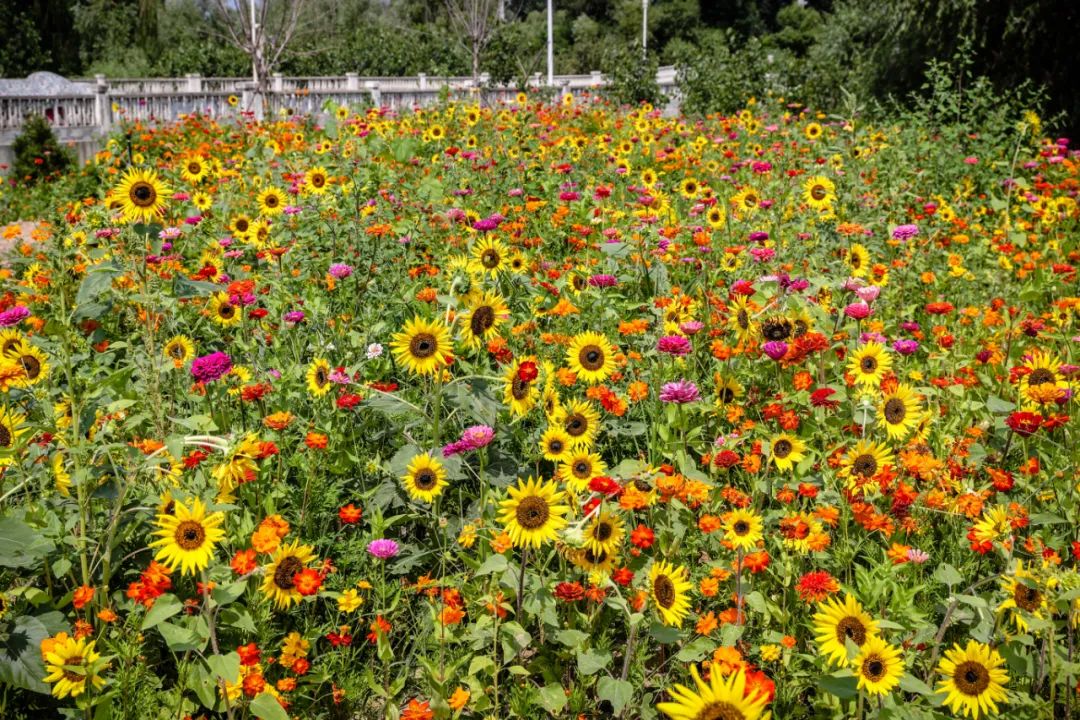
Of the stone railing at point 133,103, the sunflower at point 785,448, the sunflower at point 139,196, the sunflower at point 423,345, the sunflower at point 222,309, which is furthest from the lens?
the stone railing at point 133,103

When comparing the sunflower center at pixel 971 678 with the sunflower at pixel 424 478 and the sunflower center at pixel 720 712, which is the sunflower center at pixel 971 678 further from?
the sunflower at pixel 424 478

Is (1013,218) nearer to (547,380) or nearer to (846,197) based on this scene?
(846,197)

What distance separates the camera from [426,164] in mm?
7520

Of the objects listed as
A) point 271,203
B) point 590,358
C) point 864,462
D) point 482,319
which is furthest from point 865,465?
point 271,203

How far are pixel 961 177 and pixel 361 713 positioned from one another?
669cm

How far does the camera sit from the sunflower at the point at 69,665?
1754 mm

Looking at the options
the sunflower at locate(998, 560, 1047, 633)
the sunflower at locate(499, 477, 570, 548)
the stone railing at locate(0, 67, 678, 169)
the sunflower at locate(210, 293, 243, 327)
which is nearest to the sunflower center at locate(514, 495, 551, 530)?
the sunflower at locate(499, 477, 570, 548)

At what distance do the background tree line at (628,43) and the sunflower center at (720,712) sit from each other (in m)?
5.44

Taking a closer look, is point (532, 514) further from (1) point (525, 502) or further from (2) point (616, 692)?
(2) point (616, 692)

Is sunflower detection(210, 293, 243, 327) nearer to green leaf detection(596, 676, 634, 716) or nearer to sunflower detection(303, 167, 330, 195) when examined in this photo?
sunflower detection(303, 167, 330, 195)

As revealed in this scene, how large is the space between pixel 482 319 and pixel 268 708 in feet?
3.77

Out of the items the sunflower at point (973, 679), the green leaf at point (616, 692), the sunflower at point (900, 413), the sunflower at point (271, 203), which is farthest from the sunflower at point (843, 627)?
the sunflower at point (271, 203)

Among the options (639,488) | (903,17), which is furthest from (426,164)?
(903,17)

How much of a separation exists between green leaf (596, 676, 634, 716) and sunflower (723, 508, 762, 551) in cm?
44
